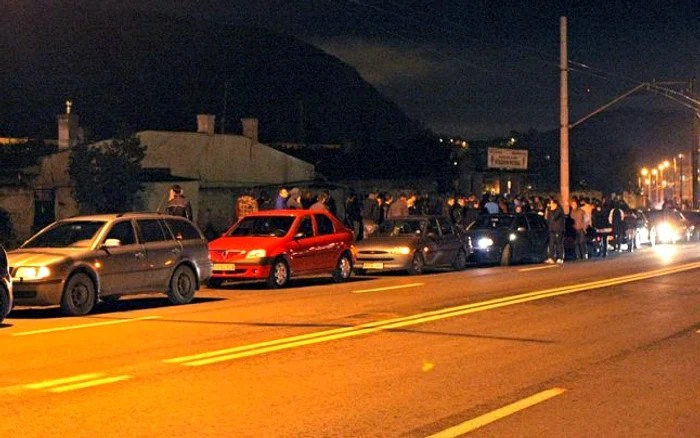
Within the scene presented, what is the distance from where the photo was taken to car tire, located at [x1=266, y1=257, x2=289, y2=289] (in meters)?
20.3

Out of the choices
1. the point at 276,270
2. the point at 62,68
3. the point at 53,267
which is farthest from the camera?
the point at 62,68

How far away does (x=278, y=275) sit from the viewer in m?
20.5

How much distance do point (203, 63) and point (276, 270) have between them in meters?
150

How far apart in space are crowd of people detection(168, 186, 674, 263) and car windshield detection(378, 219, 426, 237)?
0.50 m

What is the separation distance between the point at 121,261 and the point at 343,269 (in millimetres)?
7140

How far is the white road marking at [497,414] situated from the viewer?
7.57 m

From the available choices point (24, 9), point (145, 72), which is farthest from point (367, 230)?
point (24, 9)

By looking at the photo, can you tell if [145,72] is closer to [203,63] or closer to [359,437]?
[203,63]

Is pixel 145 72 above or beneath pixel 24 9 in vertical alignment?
beneath

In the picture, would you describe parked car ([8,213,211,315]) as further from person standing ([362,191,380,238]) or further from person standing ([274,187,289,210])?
person standing ([362,191,380,238])

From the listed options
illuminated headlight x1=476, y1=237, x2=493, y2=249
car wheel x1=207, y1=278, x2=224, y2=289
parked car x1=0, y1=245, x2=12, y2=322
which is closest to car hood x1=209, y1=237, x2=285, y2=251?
car wheel x1=207, y1=278, x2=224, y2=289

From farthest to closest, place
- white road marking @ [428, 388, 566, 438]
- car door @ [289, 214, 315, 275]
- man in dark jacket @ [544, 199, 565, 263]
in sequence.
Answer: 1. man in dark jacket @ [544, 199, 565, 263]
2. car door @ [289, 214, 315, 275]
3. white road marking @ [428, 388, 566, 438]

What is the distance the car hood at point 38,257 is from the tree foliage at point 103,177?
1992 cm

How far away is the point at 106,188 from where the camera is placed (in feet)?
117
